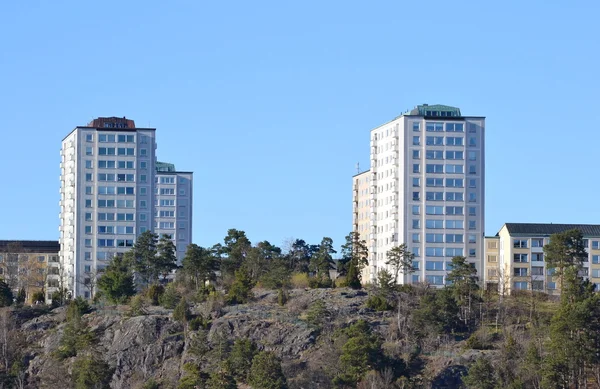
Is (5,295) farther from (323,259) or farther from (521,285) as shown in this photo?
(521,285)

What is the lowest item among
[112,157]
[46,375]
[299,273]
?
[46,375]

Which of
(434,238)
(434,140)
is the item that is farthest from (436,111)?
(434,238)

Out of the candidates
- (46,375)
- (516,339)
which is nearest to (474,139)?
(516,339)

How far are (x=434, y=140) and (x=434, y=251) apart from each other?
15.0 meters

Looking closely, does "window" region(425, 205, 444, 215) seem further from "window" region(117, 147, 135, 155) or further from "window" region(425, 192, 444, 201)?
"window" region(117, 147, 135, 155)

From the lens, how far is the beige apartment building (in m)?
180

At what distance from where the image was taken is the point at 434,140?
7180 inches

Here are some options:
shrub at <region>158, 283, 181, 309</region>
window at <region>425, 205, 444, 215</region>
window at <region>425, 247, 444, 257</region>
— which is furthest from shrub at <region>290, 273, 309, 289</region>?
window at <region>425, 205, 444, 215</region>

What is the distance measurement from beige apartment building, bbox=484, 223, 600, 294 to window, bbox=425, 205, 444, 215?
7431mm

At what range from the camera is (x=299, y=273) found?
178625mm

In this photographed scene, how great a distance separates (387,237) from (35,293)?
48.3 meters

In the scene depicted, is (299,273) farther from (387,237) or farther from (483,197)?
(483,197)

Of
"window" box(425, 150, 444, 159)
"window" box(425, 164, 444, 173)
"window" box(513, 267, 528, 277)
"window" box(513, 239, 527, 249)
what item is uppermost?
"window" box(425, 150, 444, 159)

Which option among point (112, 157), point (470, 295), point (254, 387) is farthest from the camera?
point (112, 157)
